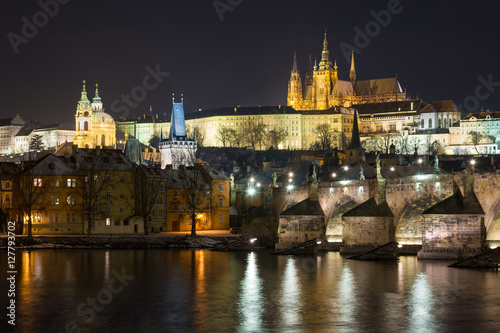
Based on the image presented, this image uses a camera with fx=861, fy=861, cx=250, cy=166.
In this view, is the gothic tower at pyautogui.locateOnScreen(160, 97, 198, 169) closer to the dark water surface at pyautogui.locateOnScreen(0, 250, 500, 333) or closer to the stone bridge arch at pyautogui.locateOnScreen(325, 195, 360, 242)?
the stone bridge arch at pyautogui.locateOnScreen(325, 195, 360, 242)

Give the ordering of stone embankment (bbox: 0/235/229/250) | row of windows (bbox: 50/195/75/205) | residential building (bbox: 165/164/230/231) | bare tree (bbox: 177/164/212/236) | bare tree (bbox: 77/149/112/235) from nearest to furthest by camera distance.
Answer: stone embankment (bbox: 0/235/229/250), row of windows (bbox: 50/195/75/205), bare tree (bbox: 77/149/112/235), bare tree (bbox: 177/164/212/236), residential building (bbox: 165/164/230/231)

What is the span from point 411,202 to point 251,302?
21.2m

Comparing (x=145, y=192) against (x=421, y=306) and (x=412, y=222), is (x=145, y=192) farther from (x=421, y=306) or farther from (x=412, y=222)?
(x=421, y=306)

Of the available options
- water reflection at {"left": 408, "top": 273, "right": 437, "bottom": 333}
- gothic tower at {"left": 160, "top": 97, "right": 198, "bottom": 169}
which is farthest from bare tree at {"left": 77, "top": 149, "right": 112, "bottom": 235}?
gothic tower at {"left": 160, "top": 97, "right": 198, "bottom": 169}

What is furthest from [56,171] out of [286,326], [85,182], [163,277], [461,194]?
[286,326]

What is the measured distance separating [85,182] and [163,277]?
29.8m

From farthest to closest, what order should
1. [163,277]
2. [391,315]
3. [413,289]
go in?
[163,277] < [413,289] < [391,315]

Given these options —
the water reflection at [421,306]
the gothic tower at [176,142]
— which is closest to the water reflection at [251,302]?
the water reflection at [421,306]

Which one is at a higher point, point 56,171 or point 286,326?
point 56,171

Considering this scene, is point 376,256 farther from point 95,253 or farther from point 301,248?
point 95,253

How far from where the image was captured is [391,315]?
36.6m

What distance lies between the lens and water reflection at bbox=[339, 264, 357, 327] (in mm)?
36031

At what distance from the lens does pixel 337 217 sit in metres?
69.0

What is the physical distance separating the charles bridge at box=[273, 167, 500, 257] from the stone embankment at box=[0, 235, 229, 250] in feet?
27.1
